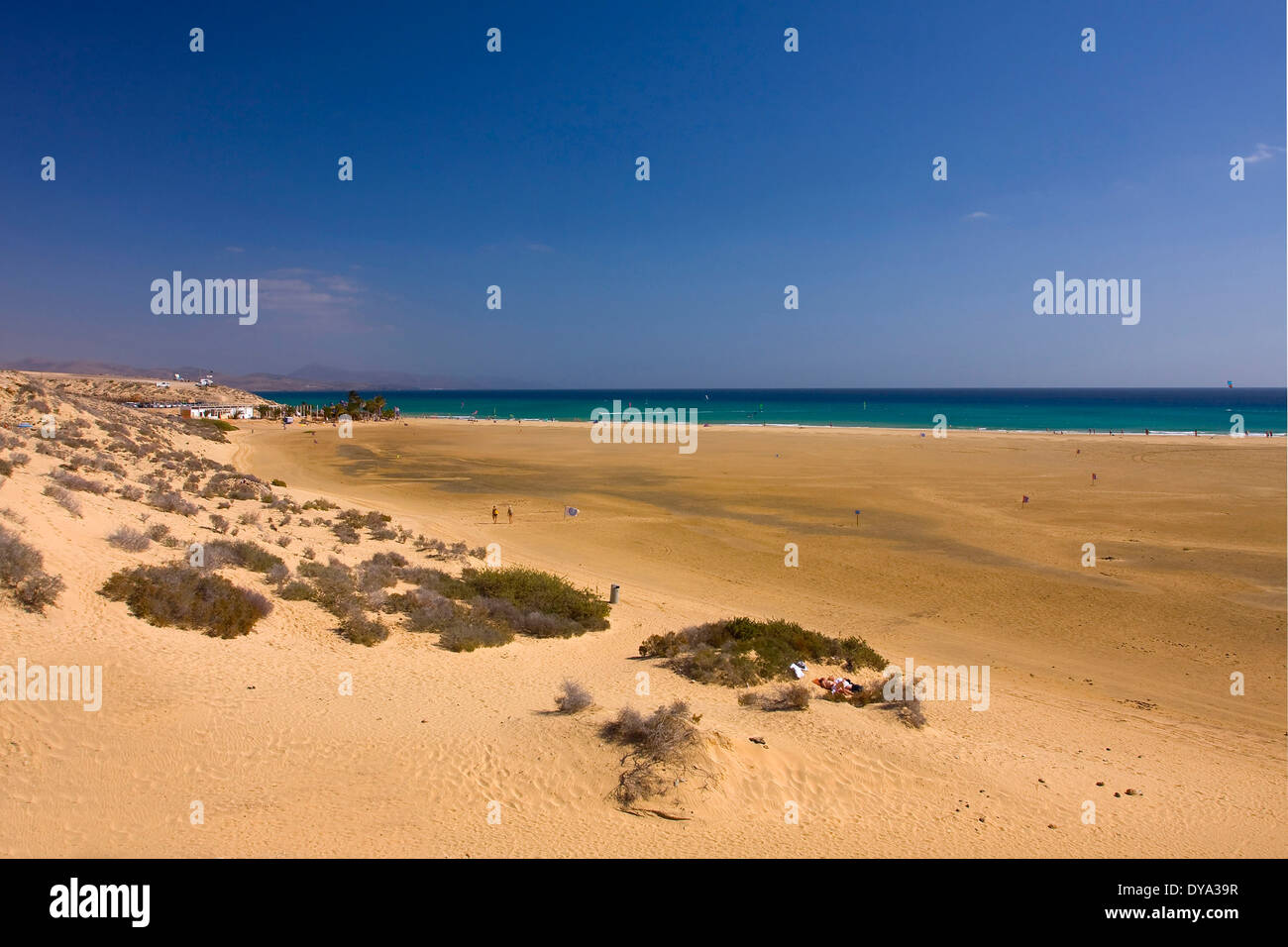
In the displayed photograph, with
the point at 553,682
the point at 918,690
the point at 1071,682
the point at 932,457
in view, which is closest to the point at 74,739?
the point at 553,682

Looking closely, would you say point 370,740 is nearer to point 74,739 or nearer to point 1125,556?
point 74,739

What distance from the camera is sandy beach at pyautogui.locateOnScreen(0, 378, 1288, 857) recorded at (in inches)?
260

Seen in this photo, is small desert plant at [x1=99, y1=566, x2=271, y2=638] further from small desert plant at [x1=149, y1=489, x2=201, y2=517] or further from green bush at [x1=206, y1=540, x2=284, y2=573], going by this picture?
small desert plant at [x1=149, y1=489, x2=201, y2=517]

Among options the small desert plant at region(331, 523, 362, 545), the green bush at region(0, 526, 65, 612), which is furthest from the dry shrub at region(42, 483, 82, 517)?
the small desert plant at region(331, 523, 362, 545)

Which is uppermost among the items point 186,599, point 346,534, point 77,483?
point 77,483

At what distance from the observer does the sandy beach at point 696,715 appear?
6605 millimetres

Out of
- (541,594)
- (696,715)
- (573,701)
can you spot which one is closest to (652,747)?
(696,715)

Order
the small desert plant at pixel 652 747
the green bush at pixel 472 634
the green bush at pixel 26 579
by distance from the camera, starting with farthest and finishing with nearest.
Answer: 1. the green bush at pixel 472 634
2. the green bush at pixel 26 579
3. the small desert plant at pixel 652 747

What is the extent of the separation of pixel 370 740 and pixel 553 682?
3.11m

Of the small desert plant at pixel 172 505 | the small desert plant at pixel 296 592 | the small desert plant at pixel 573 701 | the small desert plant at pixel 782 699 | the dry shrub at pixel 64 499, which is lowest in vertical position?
the small desert plant at pixel 782 699

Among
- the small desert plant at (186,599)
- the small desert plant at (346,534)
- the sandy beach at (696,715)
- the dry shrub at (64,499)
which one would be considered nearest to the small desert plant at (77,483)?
the sandy beach at (696,715)

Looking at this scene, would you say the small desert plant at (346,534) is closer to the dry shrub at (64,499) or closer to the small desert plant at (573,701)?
the dry shrub at (64,499)

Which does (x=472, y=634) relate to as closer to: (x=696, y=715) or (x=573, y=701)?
(x=573, y=701)

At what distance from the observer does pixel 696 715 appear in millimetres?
8773
